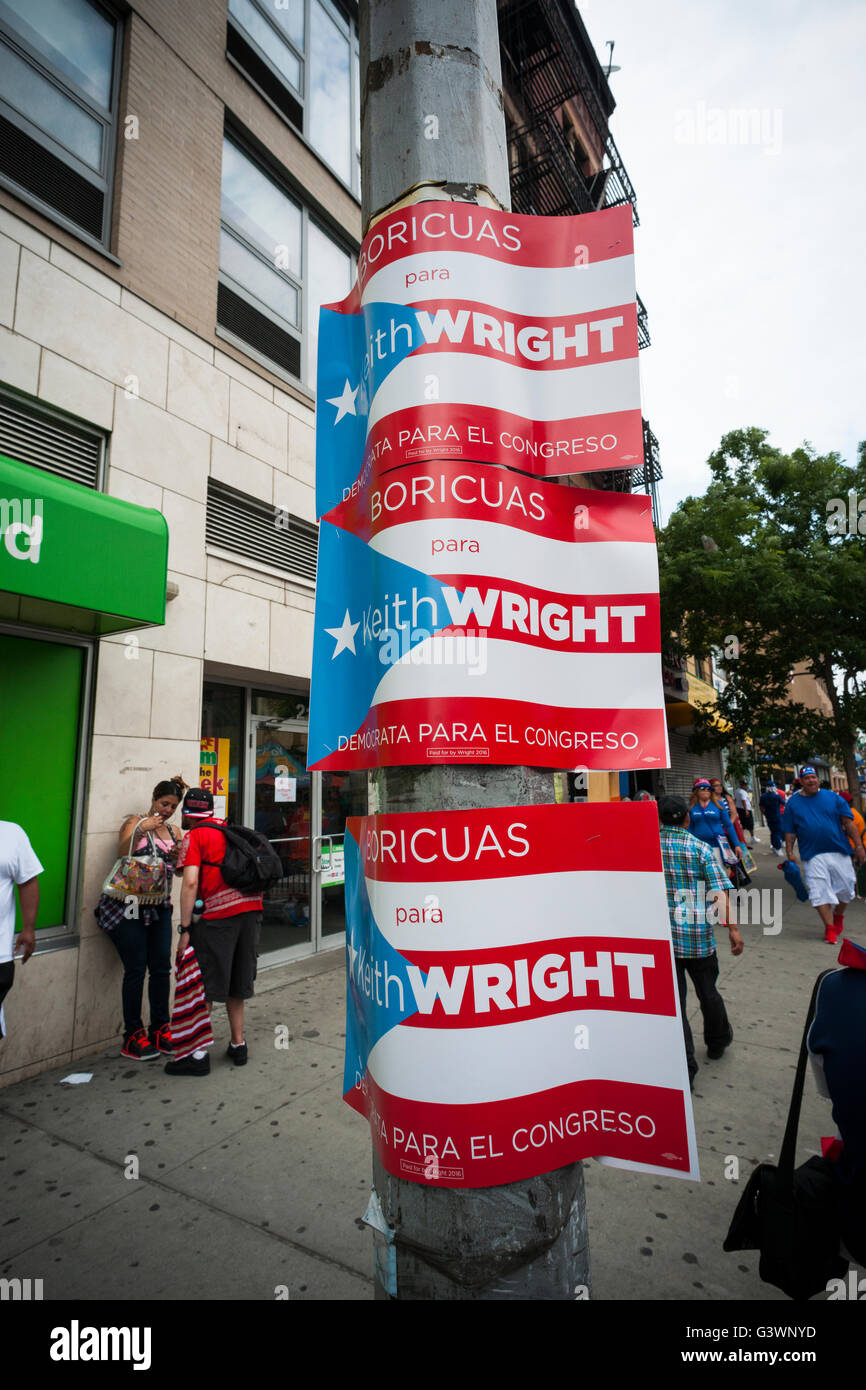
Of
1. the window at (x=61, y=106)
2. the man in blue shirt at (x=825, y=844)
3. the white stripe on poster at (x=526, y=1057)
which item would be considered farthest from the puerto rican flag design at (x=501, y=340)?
the man in blue shirt at (x=825, y=844)

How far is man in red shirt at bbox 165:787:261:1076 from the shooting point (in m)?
4.82

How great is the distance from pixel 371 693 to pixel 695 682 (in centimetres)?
2204

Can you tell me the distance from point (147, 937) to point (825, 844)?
7306 millimetres

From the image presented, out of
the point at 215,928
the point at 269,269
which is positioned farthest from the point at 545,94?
the point at 215,928

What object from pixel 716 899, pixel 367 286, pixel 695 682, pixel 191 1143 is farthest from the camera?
pixel 695 682

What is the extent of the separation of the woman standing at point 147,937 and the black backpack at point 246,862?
0.53m

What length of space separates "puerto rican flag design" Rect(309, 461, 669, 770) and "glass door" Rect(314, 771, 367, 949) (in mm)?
6430

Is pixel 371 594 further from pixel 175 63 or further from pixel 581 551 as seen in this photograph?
pixel 175 63

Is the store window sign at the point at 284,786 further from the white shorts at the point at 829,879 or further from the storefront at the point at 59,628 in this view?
the white shorts at the point at 829,879

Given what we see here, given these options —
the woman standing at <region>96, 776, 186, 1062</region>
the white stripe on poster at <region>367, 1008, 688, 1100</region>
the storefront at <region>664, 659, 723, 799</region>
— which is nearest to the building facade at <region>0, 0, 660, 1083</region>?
the woman standing at <region>96, 776, 186, 1062</region>

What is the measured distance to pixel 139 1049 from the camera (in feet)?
16.7

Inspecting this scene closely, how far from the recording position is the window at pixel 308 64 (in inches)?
311
